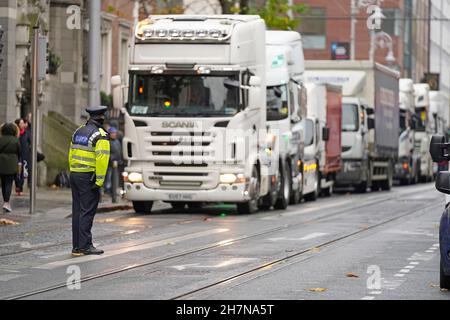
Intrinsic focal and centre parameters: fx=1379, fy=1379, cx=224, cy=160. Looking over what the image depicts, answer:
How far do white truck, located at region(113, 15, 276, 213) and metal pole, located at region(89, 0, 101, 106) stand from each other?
299 centimetres

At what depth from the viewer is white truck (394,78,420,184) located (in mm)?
53219

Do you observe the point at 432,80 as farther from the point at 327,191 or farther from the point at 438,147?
the point at 438,147

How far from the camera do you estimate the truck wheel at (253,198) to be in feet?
89.5

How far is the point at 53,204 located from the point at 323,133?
10061 millimetres

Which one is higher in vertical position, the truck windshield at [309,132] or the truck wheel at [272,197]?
the truck windshield at [309,132]

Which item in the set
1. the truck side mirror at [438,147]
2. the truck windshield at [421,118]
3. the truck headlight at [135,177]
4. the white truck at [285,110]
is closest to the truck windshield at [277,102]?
the white truck at [285,110]

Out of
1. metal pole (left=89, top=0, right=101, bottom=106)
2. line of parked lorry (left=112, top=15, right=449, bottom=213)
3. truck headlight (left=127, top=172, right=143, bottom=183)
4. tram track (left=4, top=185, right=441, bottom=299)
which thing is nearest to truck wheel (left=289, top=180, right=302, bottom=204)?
line of parked lorry (left=112, top=15, right=449, bottom=213)

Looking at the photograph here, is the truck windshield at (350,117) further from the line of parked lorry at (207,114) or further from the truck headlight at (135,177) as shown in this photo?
the truck headlight at (135,177)

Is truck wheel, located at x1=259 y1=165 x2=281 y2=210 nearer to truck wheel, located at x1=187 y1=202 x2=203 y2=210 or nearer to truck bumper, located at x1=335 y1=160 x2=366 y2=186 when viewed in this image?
truck wheel, located at x1=187 y1=202 x2=203 y2=210

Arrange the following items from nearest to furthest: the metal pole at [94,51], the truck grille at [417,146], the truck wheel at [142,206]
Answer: the truck wheel at [142,206]
the metal pole at [94,51]
the truck grille at [417,146]

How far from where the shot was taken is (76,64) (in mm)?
42219

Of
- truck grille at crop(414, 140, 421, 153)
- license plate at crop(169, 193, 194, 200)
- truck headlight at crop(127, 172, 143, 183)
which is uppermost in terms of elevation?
truck grille at crop(414, 140, 421, 153)

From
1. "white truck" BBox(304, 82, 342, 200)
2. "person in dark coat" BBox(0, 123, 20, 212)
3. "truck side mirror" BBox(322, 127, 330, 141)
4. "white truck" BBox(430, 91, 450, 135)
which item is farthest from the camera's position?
"white truck" BBox(430, 91, 450, 135)
